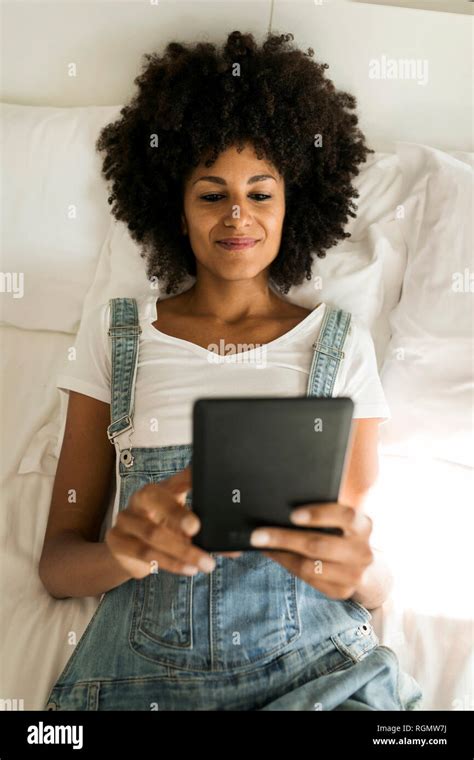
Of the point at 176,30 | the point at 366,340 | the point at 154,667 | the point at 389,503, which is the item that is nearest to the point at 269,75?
the point at 176,30

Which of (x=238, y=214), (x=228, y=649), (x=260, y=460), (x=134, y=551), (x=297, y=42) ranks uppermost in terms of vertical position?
(x=297, y=42)

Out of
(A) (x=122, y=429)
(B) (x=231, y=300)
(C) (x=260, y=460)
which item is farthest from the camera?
(B) (x=231, y=300)

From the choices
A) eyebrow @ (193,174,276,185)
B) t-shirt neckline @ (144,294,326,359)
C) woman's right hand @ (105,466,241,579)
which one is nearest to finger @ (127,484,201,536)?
woman's right hand @ (105,466,241,579)

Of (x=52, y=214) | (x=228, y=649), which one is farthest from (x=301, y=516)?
(x=52, y=214)

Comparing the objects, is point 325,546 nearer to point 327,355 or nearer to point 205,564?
point 205,564

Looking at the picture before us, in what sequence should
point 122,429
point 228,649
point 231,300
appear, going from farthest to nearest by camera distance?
point 231,300, point 122,429, point 228,649

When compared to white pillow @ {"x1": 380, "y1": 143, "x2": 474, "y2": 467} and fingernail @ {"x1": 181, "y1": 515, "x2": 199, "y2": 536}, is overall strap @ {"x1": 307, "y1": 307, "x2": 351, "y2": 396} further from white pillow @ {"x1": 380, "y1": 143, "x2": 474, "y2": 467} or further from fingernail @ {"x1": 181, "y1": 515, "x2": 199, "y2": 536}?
fingernail @ {"x1": 181, "y1": 515, "x2": 199, "y2": 536}

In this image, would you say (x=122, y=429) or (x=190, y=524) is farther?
(x=122, y=429)

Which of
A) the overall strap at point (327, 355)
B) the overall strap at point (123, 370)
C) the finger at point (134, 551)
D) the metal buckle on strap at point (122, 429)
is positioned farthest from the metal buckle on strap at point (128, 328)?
the finger at point (134, 551)

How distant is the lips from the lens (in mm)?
960

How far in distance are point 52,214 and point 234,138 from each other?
0.33m

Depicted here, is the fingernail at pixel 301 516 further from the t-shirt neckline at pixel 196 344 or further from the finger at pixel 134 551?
the t-shirt neckline at pixel 196 344

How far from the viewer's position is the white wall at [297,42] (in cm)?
113

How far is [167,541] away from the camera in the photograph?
2.27 feet
